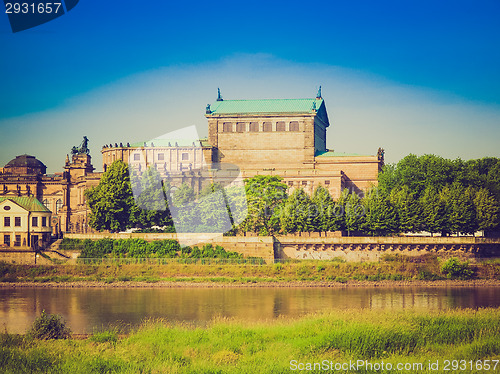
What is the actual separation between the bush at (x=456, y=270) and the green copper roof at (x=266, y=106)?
36669 mm

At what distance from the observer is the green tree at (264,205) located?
7269 cm

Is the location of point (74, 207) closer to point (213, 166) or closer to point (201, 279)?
point (213, 166)

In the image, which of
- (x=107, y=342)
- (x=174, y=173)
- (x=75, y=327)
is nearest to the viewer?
(x=107, y=342)

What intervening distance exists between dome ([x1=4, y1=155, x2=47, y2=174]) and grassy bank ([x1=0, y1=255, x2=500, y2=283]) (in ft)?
130

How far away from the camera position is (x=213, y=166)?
313 feet

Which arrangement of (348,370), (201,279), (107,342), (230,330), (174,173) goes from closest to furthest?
(348,370)
(107,342)
(230,330)
(201,279)
(174,173)

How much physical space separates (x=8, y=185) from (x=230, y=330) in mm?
75315

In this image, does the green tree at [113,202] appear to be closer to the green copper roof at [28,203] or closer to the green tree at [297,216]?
the green copper roof at [28,203]

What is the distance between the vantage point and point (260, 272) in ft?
217

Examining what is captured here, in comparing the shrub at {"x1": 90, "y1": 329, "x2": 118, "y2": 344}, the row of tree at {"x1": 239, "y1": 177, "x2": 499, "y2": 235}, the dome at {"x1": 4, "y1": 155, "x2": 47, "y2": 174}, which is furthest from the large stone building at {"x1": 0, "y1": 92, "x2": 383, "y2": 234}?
the shrub at {"x1": 90, "y1": 329, "x2": 118, "y2": 344}

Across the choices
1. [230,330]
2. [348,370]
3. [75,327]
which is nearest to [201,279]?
[75,327]

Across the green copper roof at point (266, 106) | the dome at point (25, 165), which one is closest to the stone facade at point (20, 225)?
the dome at point (25, 165)

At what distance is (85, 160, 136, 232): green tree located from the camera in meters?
74.8

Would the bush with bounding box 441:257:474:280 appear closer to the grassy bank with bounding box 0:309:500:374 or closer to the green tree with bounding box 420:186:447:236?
the green tree with bounding box 420:186:447:236
